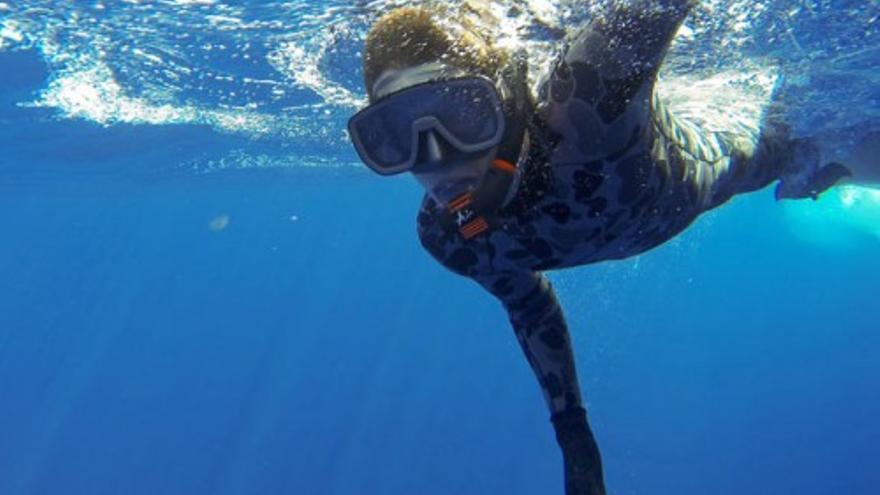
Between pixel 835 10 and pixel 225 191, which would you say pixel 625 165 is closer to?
pixel 835 10

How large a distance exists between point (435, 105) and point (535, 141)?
563 mm

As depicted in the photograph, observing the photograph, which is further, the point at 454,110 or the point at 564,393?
the point at 564,393

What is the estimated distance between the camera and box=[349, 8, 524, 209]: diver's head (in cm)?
312

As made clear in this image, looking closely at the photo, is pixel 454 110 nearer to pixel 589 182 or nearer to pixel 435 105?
pixel 435 105

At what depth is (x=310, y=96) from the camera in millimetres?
15477

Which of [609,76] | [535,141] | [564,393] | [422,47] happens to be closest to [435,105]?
[422,47]

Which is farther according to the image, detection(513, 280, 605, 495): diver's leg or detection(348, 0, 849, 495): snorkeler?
detection(513, 280, 605, 495): diver's leg

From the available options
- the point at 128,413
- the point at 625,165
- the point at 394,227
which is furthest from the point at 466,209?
the point at 128,413

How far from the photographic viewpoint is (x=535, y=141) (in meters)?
3.38

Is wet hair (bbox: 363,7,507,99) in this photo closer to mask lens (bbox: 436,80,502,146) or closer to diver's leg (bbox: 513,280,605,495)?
mask lens (bbox: 436,80,502,146)

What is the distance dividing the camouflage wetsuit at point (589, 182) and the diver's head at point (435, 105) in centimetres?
28

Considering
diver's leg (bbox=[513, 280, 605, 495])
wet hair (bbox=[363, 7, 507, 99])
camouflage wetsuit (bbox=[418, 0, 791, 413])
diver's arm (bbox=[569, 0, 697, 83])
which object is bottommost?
diver's leg (bbox=[513, 280, 605, 495])

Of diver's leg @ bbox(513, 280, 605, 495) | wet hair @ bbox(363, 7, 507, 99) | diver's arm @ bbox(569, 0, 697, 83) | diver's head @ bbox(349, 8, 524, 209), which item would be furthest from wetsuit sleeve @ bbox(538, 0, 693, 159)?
diver's leg @ bbox(513, 280, 605, 495)

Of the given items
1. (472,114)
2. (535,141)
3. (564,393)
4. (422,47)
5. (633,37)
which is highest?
(633,37)
